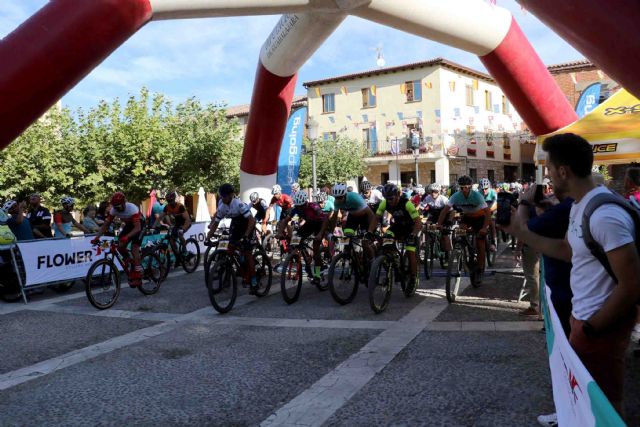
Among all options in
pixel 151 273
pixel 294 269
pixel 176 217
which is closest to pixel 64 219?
pixel 176 217

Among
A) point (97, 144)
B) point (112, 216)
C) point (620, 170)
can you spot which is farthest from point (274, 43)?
point (620, 170)

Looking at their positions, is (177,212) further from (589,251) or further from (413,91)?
(413,91)

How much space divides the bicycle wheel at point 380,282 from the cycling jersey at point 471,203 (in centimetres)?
172

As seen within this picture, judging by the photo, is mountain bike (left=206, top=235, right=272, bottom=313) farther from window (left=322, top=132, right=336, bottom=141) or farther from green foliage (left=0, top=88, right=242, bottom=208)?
window (left=322, top=132, right=336, bottom=141)

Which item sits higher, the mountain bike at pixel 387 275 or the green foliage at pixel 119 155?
the green foliage at pixel 119 155

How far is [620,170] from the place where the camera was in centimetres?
2864

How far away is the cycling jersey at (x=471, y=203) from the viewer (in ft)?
26.8

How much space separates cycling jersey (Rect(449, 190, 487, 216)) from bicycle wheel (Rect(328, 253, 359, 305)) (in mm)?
1978

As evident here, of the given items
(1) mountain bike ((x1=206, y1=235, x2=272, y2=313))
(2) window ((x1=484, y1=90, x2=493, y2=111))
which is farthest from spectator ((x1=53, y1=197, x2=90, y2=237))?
(2) window ((x1=484, y1=90, x2=493, y2=111))

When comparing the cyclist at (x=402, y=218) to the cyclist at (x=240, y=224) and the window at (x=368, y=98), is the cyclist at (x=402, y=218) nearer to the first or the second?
the cyclist at (x=240, y=224)

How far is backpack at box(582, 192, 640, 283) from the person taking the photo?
2.35m

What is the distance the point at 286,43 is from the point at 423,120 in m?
30.5

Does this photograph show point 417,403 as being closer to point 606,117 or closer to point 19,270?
point 606,117

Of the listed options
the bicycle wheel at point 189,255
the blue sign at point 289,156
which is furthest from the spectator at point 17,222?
the blue sign at point 289,156
